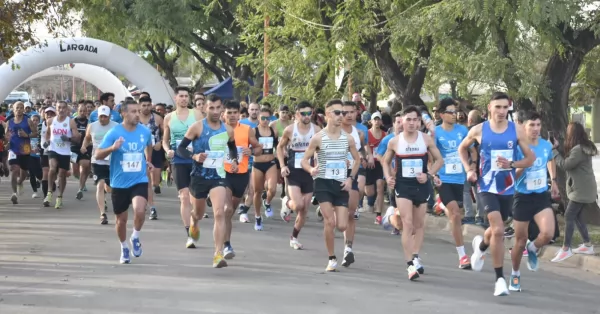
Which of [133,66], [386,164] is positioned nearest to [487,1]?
[386,164]

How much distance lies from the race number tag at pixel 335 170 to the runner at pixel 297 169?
3.54ft

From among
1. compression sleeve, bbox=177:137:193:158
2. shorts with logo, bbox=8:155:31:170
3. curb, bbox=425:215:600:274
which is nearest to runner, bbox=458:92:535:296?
curb, bbox=425:215:600:274

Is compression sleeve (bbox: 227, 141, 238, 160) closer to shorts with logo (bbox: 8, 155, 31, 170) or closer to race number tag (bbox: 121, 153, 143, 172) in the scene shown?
race number tag (bbox: 121, 153, 143, 172)

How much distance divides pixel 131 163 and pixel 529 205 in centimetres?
416

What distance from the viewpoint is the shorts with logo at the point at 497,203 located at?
9.61m

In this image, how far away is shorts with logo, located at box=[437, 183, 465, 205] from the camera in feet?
38.7

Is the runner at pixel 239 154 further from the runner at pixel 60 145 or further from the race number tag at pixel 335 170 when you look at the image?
the runner at pixel 60 145

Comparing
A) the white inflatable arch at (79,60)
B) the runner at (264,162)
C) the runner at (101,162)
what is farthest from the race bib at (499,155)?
the white inflatable arch at (79,60)

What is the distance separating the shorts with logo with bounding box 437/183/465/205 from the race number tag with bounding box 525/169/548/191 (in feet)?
6.51

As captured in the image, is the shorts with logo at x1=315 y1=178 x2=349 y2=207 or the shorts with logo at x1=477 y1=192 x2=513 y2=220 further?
the shorts with logo at x1=315 y1=178 x2=349 y2=207

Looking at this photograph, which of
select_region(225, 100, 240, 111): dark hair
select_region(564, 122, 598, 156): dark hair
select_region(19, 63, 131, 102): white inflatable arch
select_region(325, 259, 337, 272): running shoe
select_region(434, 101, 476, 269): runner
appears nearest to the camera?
select_region(325, 259, 337, 272): running shoe

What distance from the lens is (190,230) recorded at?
12.1m

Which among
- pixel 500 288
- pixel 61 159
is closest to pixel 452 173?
pixel 500 288

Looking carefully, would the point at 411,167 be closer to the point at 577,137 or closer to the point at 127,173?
the point at 577,137
